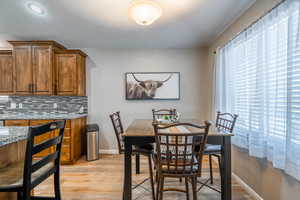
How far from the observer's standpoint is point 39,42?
345cm

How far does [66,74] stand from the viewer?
3.65 metres

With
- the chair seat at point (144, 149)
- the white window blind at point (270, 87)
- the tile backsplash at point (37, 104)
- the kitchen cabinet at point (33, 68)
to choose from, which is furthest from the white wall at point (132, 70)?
the chair seat at point (144, 149)

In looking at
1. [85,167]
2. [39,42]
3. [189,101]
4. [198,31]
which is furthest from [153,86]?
[39,42]

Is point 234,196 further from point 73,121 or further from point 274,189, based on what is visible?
point 73,121

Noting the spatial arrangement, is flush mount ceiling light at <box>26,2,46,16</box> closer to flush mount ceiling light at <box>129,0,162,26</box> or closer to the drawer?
flush mount ceiling light at <box>129,0,162,26</box>

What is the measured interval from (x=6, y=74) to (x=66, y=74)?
3.85 feet

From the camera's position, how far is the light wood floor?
90.2 inches

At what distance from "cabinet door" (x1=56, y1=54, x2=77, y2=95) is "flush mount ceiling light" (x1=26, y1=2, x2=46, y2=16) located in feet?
3.09

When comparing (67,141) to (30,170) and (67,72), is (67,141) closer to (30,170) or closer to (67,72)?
(67,72)

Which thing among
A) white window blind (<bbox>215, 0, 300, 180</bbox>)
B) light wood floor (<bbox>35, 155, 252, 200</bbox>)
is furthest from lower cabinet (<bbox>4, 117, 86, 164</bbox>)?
white window blind (<bbox>215, 0, 300, 180</bbox>)

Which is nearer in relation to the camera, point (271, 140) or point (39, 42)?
point (271, 140)

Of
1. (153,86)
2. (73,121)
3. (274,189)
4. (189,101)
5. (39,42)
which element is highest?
(39,42)

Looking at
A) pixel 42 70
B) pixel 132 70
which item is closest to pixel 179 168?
pixel 132 70

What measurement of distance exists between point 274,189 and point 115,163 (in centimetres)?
256
